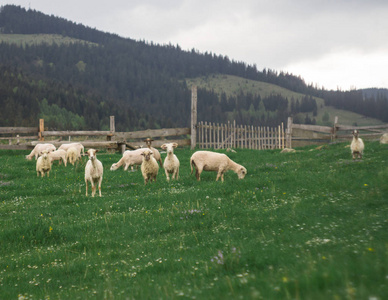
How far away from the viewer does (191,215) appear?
848 centimetres

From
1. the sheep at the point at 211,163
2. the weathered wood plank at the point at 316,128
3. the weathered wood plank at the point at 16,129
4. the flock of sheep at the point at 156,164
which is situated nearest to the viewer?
the flock of sheep at the point at 156,164

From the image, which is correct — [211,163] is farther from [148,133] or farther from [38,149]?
[38,149]

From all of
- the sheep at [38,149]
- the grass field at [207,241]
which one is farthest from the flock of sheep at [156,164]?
the sheep at [38,149]

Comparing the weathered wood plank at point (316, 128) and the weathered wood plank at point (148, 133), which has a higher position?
the weathered wood plank at point (316, 128)

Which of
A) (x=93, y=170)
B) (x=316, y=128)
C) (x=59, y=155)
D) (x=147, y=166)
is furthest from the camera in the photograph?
(x=316, y=128)

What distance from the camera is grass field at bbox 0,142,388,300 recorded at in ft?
12.4

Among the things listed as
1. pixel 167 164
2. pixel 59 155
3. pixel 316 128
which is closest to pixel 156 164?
pixel 167 164

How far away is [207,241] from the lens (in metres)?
6.57

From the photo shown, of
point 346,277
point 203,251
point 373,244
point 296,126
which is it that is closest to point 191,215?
point 203,251

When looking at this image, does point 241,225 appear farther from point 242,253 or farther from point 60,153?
point 60,153

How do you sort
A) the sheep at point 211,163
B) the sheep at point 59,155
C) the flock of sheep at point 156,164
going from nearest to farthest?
the flock of sheep at point 156,164 → the sheep at point 211,163 → the sheep at point 59,155

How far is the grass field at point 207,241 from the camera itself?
3770 millimetres

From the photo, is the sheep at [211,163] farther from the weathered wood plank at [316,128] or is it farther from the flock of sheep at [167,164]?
the weathered wood plank at [316,128]

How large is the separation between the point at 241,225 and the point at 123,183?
820 centimetres
